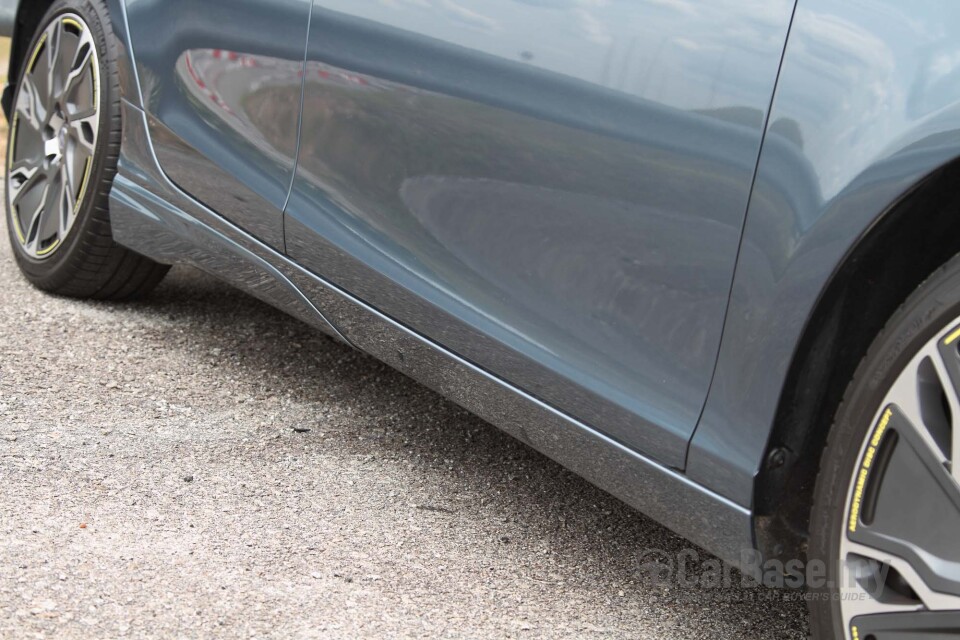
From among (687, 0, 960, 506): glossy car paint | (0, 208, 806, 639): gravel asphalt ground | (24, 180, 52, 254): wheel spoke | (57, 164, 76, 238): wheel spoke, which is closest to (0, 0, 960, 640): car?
(687, 0, 960, 506): glossy car paint

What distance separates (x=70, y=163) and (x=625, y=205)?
179cm

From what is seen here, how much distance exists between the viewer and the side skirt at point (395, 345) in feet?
5.64

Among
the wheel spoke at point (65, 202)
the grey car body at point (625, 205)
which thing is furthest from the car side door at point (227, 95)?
the wheel spoke at point (65, 202)

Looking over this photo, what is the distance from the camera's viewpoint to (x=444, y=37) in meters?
1.94

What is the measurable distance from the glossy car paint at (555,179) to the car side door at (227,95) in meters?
0.10

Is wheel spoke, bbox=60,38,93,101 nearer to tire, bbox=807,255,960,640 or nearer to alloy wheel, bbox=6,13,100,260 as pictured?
alloy wheel, bbox=6,13,100,260

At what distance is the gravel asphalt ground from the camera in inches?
73.4

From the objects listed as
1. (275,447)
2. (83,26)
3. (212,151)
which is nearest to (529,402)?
(275,447)

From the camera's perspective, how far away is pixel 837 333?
1583 millimetres

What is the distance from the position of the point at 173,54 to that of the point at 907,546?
1.91m

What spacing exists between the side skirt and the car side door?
0.06 metres

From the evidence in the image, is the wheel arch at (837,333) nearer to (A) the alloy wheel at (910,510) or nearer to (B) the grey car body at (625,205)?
(B) the grey car body at (625,205)

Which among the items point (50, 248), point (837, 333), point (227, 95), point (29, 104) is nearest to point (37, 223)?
point (50, 248)

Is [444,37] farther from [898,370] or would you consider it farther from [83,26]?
[83,26]
